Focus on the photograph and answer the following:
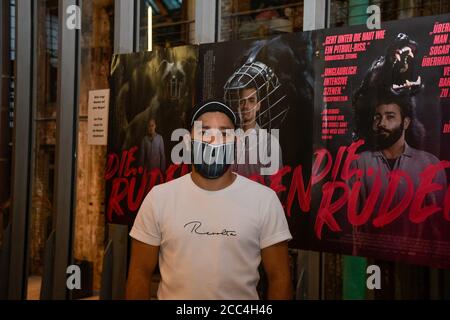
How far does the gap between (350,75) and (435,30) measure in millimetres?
424

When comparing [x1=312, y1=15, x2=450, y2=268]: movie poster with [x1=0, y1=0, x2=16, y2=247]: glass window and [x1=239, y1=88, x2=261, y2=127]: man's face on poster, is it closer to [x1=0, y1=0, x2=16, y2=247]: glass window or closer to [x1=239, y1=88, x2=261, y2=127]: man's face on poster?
[x1=239, y1=88, x2=261, y2=127]: man's face on poster

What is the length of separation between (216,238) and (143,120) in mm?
1313

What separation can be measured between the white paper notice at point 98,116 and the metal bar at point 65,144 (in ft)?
1.04

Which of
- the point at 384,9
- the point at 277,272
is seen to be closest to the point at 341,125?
the point at 277,272

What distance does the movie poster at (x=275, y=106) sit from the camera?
2877 mm

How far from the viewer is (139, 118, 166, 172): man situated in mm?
3402

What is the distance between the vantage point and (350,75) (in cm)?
272

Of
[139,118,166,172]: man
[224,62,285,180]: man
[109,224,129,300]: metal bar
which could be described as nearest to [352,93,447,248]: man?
[224,62,285,180]: man

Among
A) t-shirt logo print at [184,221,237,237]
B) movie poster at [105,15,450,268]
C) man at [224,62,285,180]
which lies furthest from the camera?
man at [224,62,285,180]

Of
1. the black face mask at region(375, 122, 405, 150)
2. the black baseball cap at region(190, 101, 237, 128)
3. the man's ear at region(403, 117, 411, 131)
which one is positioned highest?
the black baseball cap at region(190, 101, 237, 128)

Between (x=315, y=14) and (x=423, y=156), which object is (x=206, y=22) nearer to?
(x=315, y=14)

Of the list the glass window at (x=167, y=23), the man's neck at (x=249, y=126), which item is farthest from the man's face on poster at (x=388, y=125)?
the glass window at (x=167, y=23)
